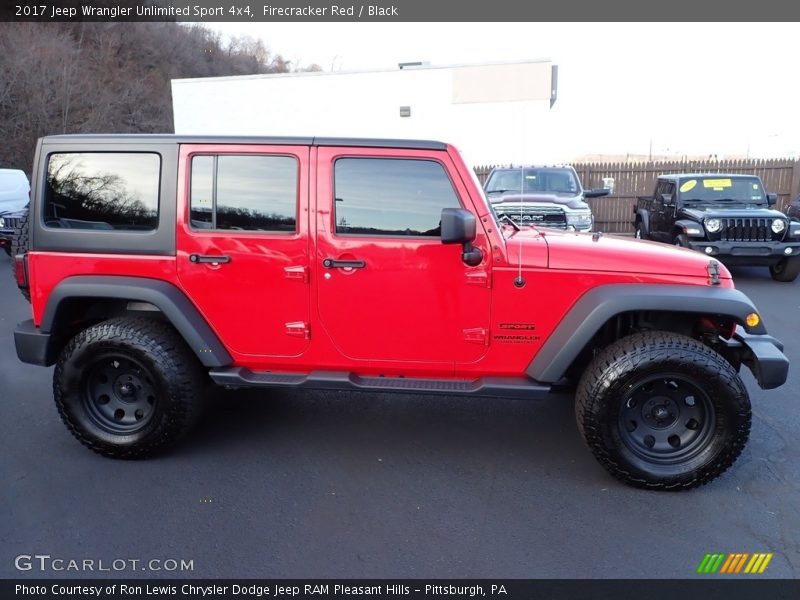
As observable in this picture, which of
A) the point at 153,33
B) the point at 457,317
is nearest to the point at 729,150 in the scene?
the point at 153,33

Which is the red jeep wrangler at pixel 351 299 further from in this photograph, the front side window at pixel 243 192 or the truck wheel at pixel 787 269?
the truck wheel at pixel 787 269

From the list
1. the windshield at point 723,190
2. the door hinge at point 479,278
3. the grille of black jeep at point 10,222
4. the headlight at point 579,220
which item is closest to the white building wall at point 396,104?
the windshield at point 723,190

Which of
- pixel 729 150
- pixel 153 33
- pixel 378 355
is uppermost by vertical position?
pixel 153 33

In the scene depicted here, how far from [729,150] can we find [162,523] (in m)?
42.6

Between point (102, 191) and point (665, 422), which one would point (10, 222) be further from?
point (665, 422)

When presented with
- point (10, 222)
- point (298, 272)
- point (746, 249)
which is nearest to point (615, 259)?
point (298, 272)

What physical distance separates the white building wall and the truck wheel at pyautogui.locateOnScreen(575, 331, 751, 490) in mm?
18042

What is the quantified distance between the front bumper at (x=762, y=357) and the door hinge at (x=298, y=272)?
8.41ft

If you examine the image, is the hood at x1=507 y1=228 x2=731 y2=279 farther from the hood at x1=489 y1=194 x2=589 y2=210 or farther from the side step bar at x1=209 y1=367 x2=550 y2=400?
the hood at x1=489 y1=194 x2=589 y2=210

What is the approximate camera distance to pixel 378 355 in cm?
362

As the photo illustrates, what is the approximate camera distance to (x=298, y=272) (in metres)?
3.54

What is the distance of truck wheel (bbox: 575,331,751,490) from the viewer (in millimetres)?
3285
